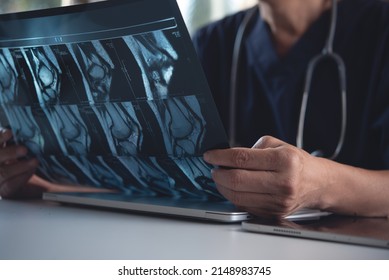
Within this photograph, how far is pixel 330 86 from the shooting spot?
3.61 feet

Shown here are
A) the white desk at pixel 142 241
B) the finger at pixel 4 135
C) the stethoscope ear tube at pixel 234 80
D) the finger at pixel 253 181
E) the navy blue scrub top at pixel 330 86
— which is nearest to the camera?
the white desk at pixel 142 241

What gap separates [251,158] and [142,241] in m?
0.15

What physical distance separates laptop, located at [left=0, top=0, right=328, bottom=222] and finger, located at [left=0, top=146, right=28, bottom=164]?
25 mm

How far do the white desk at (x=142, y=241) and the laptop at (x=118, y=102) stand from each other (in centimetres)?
4

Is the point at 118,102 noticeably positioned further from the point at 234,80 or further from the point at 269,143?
the point at 234,80

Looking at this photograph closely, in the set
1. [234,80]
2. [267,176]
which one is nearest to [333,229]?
[267,176]

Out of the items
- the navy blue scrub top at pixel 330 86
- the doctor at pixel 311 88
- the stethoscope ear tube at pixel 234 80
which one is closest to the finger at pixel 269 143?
the doctor at pixel 311 88

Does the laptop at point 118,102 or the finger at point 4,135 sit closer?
the laptop at point 118,102

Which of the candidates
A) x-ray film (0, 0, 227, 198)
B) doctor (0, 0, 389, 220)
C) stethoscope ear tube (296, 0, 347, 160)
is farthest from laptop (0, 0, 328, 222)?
stethoscope ear tube (296, 0, 347, 160)

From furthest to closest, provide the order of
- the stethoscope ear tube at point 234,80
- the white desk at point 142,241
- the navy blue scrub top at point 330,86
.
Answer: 1. the stethoscope ear tube at point 234,80
2. the navy blue scrub top at point 330,86
3. the white desk at point 142,241

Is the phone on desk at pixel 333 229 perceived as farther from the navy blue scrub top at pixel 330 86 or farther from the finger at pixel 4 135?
the finger at pixel 4 135

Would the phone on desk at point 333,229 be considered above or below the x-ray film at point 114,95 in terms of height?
below

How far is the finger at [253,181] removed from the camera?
639 mm

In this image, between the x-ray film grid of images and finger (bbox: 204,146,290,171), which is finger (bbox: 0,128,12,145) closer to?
the x-ray film grid of images
